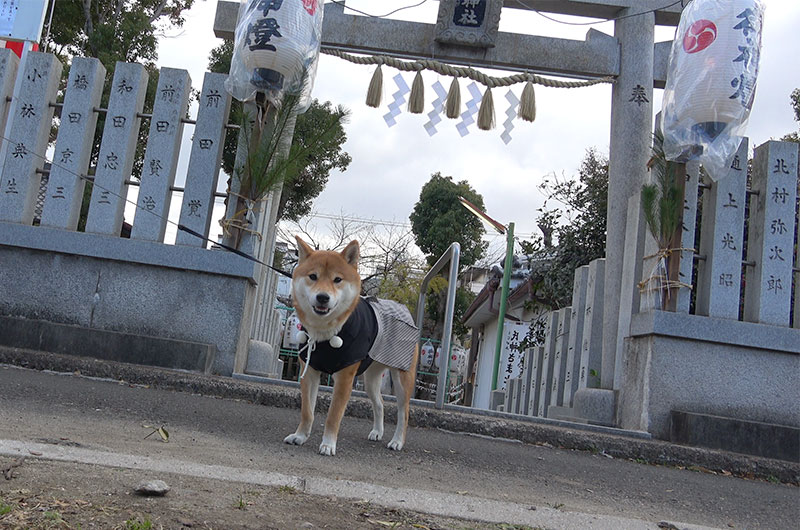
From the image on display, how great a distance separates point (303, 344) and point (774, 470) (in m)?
3.92

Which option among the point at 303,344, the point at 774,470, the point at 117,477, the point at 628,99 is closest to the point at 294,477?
the point at 117,477

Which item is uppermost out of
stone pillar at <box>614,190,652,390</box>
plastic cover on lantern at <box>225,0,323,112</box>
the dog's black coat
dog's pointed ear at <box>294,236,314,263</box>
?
plastic cover on lantern at <box>225,0,323,112</box>

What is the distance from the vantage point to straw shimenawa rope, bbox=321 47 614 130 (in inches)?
308

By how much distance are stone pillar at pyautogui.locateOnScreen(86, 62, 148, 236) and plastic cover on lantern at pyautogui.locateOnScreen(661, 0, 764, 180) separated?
5.21 metres

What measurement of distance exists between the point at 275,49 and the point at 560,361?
18.7 feet

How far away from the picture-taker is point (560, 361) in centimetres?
948

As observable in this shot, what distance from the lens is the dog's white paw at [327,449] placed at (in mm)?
3711

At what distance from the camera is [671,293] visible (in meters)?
6.47

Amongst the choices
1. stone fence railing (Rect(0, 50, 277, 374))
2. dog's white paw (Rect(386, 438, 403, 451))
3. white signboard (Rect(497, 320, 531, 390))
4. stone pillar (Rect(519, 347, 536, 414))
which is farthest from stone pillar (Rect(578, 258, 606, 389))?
white signboard (Rect(497, 320, 531, 390))

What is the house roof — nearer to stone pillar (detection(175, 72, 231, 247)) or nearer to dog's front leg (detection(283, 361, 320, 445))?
stone pillar (detection(175, 72, 231, 247))

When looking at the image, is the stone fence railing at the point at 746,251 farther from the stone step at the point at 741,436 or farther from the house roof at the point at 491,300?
the house roof at the point at 491,300

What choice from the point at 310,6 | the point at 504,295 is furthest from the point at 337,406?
the point at 504,295

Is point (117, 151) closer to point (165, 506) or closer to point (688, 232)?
point (165, 506)

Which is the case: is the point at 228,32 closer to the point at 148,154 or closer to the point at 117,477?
the point at 148,154
